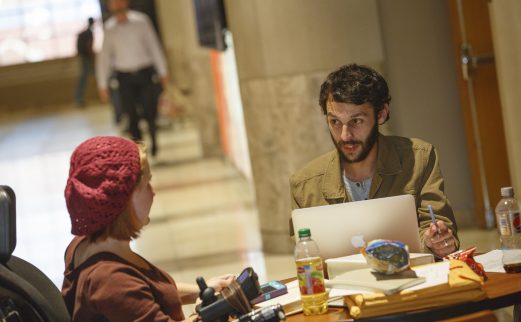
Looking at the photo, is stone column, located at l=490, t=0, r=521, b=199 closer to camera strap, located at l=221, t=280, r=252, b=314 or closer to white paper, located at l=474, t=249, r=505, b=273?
white paper, located at l=474, t=249, r=505, b=273

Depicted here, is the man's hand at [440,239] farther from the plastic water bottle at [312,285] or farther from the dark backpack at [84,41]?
the dark backpack at [84,41]

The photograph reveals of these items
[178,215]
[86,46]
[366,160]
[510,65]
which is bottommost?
[178,215]

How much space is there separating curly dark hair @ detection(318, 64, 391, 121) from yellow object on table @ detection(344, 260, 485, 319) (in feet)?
3.31

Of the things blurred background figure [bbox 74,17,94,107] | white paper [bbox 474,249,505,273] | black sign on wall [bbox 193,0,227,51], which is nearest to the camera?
white paper [bbox 474,249,505,273]

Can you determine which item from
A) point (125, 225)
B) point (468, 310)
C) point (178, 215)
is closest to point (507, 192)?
point (468, 310)

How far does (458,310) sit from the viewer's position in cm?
316

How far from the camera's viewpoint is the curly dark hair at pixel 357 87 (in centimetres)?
398

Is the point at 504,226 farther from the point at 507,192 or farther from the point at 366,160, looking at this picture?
the point at 366,160

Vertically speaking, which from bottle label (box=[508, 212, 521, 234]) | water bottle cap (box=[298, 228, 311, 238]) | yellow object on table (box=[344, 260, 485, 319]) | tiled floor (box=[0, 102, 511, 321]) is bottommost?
tiled floor (box=[0, 102, 511, 321])

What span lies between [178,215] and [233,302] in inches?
282

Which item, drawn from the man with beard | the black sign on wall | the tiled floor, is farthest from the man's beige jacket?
the black sign on wall

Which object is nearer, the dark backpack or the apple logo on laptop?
the apple logo on laptop

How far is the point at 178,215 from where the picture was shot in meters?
10.4

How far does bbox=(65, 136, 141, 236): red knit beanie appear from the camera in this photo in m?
3.29
